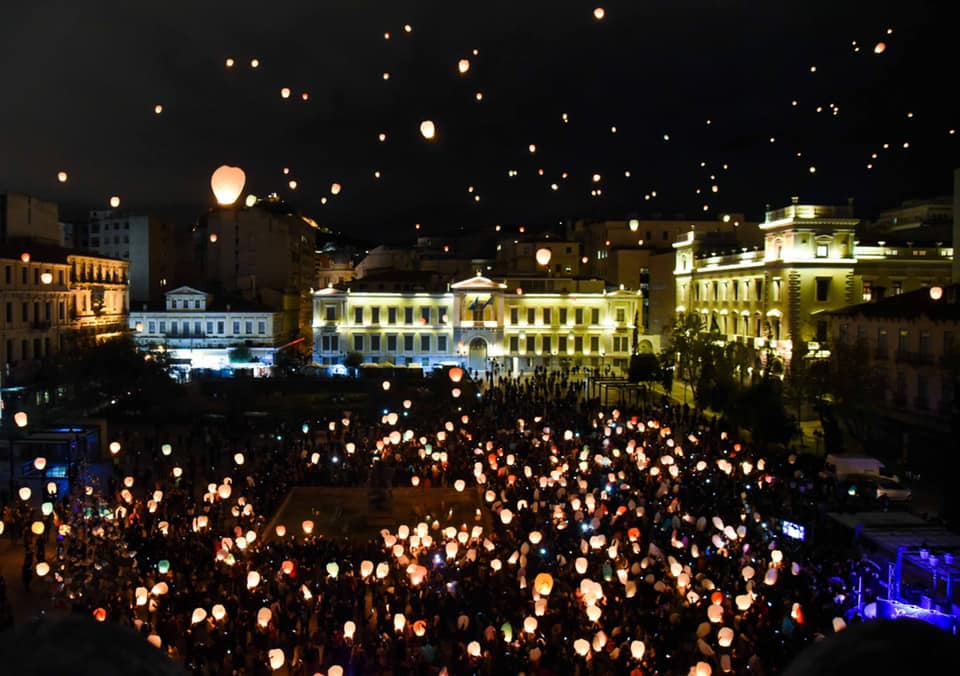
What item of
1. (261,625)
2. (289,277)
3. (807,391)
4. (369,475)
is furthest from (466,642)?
(289,277)

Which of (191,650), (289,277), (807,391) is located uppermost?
(289,277)

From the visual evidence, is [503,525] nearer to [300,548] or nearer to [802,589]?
[300,548]

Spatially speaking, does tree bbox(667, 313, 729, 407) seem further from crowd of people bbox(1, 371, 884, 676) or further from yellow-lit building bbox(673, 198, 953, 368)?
crowd of people bbox(1, 371, 884, 676)

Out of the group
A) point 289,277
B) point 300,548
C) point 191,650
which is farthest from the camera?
point 289,277

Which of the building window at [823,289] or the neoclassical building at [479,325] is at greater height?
the building window at [823,289]

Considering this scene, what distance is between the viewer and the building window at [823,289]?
3700 cm

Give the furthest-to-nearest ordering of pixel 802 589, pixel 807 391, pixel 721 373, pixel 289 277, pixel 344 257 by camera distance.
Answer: pixel 344 257 < pixel 289 277 < pixel 721 373 < pixel 807 391 < pixel 802 589

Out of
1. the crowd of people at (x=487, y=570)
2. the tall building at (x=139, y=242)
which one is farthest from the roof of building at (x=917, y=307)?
the tall building at (x=139, y=242)

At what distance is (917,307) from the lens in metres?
27.4

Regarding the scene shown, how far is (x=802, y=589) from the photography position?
11781mm

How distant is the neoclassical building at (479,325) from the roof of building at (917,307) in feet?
68.6

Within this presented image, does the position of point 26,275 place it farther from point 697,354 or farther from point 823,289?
point 823,289

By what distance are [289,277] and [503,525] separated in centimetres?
4770

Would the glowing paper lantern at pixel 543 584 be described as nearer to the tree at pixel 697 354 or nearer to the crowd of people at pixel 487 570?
the crowd of people at pixel 487 570
